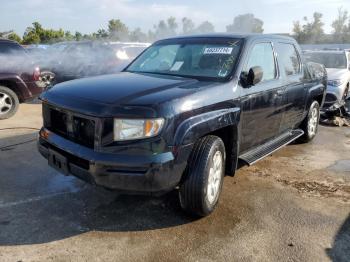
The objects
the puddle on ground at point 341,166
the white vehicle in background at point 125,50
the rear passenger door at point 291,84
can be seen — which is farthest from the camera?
the white vehicle in background at point 125,50

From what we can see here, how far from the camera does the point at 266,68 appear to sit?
4715mm

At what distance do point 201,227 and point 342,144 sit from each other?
427cm

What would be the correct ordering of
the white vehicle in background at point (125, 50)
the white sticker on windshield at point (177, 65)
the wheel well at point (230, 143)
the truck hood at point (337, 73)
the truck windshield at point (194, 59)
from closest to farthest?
the wheel well at point (230, 143)
the truck windshield at point (194, 59)
the white sticker on windshield at point (177, 65)
the truck hood at point (337, 73)
the white vehicle in background at point (125, 50)

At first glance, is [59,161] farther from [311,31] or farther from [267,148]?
[311,31]

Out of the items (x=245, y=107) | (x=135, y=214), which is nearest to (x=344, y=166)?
(x=245, y=107)

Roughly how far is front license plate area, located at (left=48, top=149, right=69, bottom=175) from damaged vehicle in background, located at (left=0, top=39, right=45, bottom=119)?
4.91 m

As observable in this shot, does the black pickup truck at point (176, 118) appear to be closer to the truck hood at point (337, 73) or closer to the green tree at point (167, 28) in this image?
the truck hood at point (337, 73)

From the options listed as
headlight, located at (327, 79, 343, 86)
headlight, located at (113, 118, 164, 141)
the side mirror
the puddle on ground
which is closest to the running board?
the puddle on ground

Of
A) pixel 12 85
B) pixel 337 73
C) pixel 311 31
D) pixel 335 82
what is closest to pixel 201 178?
pixel 12 85

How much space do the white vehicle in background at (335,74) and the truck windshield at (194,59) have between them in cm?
534

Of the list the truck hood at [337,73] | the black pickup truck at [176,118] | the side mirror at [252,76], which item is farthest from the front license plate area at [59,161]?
the truck hood at [337,73]

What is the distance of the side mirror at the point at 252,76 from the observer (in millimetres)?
3975

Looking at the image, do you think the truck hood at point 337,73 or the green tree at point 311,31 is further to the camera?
the green tree at point 311,31

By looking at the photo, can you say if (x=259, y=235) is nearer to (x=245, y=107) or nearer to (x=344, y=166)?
(x=245, y=107)
